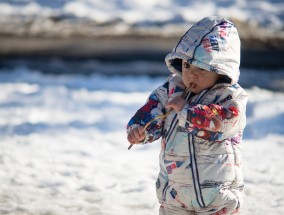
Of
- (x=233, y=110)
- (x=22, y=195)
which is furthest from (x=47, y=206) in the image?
(x=233, y=110)

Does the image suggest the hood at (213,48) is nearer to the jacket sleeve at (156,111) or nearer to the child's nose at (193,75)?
the child's nose at (193,75)

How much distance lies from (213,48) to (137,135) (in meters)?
0.55

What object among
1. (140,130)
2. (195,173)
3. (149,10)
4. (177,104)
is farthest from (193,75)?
(149,10)

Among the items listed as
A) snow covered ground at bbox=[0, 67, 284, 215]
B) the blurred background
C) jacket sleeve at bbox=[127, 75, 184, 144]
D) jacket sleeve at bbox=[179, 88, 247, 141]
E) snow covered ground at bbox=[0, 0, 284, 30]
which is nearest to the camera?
jacket sleeve at bbox=[179, 88, 247, 141]

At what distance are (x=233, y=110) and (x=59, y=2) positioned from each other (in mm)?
10375

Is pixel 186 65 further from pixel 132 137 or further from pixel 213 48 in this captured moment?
pixel 132 137

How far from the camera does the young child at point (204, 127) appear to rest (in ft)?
10.0

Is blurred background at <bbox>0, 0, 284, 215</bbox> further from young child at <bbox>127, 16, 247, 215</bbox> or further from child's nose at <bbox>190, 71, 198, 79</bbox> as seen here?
child's nose at <bbox>190, 71, 198, 79</bbox>

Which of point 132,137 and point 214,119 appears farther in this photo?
point 132,137

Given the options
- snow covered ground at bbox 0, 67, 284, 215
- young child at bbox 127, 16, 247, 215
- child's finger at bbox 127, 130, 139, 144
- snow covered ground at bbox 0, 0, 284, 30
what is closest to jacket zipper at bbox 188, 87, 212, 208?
young child at bbox 127, 16, 247, 215

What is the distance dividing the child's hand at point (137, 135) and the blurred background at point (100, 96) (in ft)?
3.89

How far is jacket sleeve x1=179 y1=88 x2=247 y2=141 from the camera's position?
3018mm

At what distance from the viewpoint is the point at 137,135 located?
10.4 feet

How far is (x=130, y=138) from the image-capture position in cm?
320
